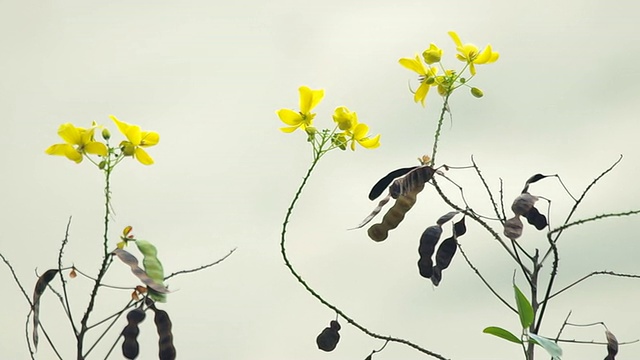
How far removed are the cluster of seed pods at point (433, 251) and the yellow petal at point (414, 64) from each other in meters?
0.28

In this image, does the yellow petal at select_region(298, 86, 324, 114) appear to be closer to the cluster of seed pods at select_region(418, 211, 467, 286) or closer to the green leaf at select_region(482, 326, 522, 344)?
the cluster of seed pods at select_region(418, 211, 467, 286)

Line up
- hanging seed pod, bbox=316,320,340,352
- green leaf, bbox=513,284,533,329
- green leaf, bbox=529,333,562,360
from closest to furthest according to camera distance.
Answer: green leaf, bbox=529,333,562,360 < green leaf, bbox=513,284,533,329 < hanging seed pod, bbox=316,320,340,352

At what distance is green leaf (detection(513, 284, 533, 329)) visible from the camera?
1.33 metres

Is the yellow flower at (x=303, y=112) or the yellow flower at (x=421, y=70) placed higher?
the yellow flower at (x=421, y=70)

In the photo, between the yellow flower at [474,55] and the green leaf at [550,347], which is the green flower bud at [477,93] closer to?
the yellow flower at [474,55]

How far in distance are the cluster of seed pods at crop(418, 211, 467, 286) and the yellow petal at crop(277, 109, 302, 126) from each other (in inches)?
12.1

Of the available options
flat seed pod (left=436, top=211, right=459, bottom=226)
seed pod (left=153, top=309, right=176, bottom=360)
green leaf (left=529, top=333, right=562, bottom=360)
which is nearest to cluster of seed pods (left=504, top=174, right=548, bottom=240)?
flat seed pod (left=436, top=211, right=459, bottom=226)

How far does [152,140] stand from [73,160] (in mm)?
140

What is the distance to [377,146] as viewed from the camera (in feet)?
5.05

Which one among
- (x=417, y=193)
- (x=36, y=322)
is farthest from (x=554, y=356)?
(x=36, y=322)

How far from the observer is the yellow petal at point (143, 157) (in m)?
1.48

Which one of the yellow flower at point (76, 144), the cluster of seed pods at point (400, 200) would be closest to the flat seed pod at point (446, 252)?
the cluster of seed pods at point (400, 200)

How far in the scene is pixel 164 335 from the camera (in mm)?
1449

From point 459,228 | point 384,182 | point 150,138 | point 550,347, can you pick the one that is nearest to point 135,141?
point 150,138
